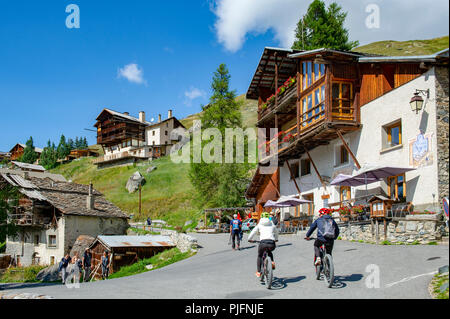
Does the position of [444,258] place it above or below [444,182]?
below

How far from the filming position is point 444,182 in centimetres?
1764

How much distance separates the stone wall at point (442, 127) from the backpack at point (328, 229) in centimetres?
924

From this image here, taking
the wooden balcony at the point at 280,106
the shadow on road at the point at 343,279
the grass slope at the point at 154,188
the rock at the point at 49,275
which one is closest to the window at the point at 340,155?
the wooden balcony at the point at 280,106

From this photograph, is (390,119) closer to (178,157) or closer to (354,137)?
(354,137)

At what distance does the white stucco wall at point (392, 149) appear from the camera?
18297mm

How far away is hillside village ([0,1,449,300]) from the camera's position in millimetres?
18125

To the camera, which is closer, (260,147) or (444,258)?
(444,258)

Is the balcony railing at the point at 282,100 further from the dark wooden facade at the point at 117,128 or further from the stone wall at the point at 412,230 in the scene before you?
the dark wooden facade at the point at 117,128

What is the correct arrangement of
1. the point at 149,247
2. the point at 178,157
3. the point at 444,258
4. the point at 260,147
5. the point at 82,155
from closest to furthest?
the point at 444,258
the point at 149,247
the point at 260,147
the point at 178,157
the point at 82,155

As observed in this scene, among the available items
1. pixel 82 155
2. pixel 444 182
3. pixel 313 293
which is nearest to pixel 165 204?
pixel 444 182

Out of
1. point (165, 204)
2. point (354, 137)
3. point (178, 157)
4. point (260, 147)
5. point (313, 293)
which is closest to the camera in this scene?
point (313, 293)

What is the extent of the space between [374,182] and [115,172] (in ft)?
234

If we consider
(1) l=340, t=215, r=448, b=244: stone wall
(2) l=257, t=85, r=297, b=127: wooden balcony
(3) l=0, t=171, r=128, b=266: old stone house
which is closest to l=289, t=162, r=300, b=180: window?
(2) l=257, t=85, r=297, b=127: wooden balcony

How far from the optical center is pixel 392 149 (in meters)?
21.1
